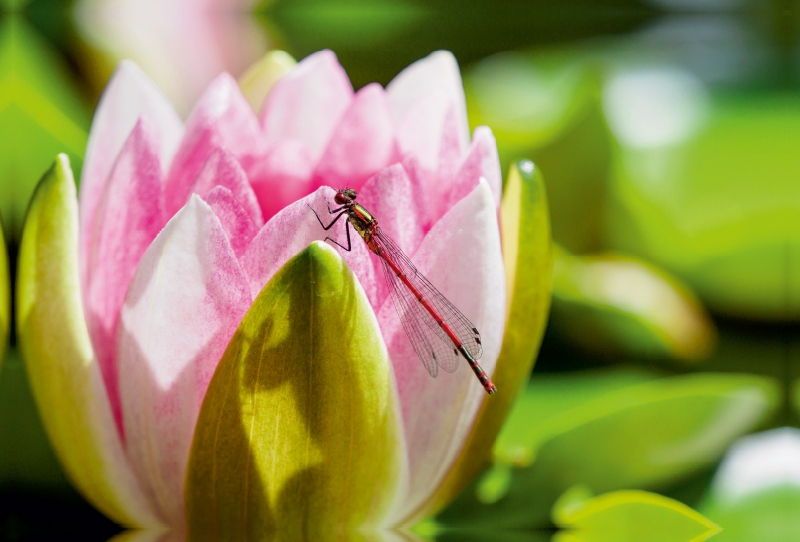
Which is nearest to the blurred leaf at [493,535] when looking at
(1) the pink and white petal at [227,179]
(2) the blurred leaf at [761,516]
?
(2) the blurred leaf at [761,516]

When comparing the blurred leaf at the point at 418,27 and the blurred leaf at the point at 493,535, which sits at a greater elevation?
the blurred leaf at the point at 418,27

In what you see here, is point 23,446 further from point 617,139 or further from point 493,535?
point 617,139

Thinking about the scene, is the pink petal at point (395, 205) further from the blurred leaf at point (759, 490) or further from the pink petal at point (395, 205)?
the blurred leaf at point (759, 490)

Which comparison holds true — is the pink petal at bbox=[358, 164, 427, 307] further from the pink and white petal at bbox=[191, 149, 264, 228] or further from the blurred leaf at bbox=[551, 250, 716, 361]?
the blurred leaf at bbox=[551, 250, 716, 361]

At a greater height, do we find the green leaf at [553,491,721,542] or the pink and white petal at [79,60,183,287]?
the pink and white petal at [79,60,183,287]

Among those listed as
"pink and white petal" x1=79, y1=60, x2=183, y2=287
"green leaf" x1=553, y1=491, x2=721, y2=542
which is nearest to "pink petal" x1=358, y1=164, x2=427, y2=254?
"pink and white petal" x1=79, y1=60, x2=183, y2=287

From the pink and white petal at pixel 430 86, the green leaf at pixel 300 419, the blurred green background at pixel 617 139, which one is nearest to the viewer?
the green leaf at pixel 300 419

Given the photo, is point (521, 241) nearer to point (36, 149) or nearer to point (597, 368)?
point (597, 368)

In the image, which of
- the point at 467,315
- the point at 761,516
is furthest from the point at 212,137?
the point at 761,516
